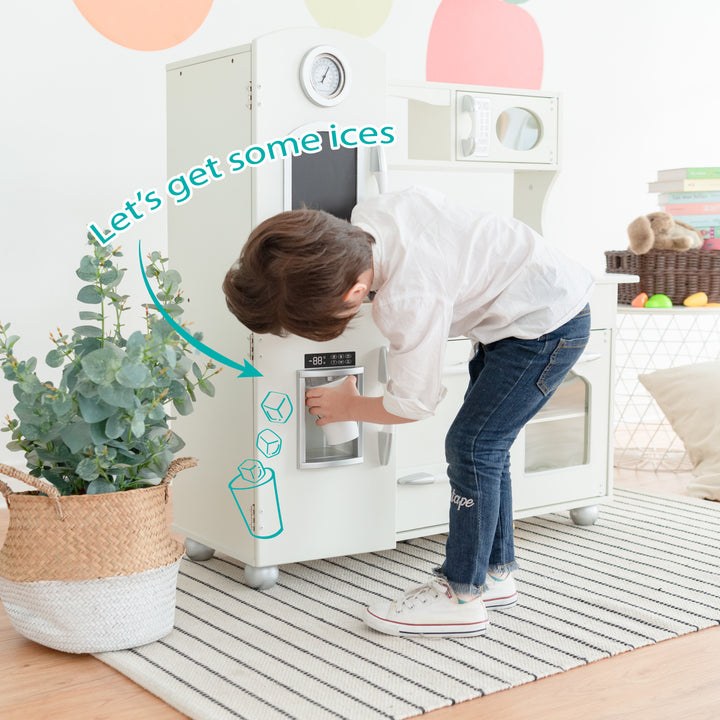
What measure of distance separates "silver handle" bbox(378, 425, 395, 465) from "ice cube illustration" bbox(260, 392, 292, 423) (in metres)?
0.19

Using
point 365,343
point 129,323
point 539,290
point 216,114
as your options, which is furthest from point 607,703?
point 129,323

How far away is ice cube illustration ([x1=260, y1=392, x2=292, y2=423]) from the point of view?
→ 1.75m

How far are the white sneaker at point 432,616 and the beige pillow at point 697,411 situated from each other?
117cm

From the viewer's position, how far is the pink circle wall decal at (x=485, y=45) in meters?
2.96

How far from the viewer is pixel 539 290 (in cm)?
158

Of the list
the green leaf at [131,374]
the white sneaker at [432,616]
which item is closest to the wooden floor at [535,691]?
the white sneaker at [432,616]


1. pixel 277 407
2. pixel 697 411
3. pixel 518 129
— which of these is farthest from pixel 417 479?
pixel 697 411

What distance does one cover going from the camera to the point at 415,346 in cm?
146

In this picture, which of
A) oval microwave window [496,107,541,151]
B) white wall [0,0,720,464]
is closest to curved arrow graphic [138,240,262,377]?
white wall [0,0,720,464]

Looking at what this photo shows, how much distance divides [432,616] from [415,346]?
1.48 ft

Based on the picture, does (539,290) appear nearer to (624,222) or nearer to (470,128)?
(470,128)

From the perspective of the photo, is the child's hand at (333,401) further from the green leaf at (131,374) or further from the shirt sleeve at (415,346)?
the green leaf at (131,374)

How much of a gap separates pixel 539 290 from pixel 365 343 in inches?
14.8

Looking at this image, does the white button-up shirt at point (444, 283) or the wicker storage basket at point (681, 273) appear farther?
the wicker storage basket at point (681, 273)
